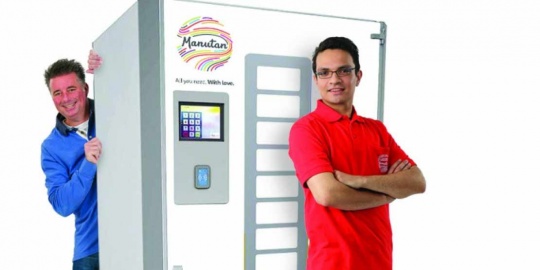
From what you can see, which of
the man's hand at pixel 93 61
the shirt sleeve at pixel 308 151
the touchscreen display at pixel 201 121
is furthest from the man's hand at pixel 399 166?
the man's hand at pixel 93 61

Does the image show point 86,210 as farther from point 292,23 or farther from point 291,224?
point 292,23

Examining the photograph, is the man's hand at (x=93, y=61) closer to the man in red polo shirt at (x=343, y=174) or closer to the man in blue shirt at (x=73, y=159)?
the man in blue shirt at (x=73, y=159)

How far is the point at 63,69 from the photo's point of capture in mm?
2840

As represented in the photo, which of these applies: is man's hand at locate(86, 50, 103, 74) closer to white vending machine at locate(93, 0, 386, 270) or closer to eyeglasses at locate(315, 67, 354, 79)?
white vending machine at locate(93, 0, 386, 270)

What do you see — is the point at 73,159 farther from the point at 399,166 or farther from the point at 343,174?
the point at 399,166

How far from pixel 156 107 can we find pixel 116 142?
51 centimetres

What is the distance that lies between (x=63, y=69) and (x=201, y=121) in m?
1.21

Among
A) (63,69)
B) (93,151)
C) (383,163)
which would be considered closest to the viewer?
(383,163)

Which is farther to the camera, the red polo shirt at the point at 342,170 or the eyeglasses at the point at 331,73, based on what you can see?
the eyeglasses at the point at 331,73

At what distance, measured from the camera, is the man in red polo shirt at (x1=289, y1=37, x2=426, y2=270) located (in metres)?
1.98

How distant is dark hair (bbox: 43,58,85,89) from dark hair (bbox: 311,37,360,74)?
147 cm

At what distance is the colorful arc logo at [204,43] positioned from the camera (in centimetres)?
208

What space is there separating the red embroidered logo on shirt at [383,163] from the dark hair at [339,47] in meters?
0.41

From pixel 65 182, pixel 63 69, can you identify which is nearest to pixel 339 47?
pixel 63 69
